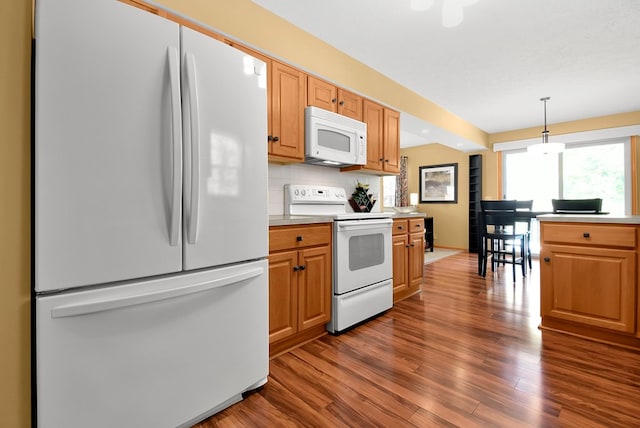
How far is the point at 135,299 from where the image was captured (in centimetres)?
111

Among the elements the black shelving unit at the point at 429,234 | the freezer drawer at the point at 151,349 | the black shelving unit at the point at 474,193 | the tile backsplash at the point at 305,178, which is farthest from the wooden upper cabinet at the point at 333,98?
the black shelving unit at the point at 474,193

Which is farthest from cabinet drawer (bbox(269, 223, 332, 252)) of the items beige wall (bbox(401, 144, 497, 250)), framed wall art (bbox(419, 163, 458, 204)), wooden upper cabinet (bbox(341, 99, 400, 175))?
framed wall art (bbox(419, 163, 458, 204))

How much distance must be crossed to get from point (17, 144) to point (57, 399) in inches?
32.4

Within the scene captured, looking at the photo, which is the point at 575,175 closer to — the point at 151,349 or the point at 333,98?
the point at 333,98

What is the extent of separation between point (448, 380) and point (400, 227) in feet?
5.12

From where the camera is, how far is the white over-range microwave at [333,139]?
8.26ft

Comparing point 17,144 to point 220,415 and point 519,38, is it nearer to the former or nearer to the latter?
point 220,415

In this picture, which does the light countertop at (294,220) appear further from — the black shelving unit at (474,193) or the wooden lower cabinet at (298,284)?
the black shelving unit at (474,193)

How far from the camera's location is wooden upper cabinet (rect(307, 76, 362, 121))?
103 inches

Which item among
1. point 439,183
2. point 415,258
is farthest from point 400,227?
point 439,183

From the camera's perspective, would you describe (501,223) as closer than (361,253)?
No

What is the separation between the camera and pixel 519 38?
2.80 metres

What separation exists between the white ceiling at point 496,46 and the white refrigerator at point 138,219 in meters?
1.50

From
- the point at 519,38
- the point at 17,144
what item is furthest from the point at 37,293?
the point at 519,38
